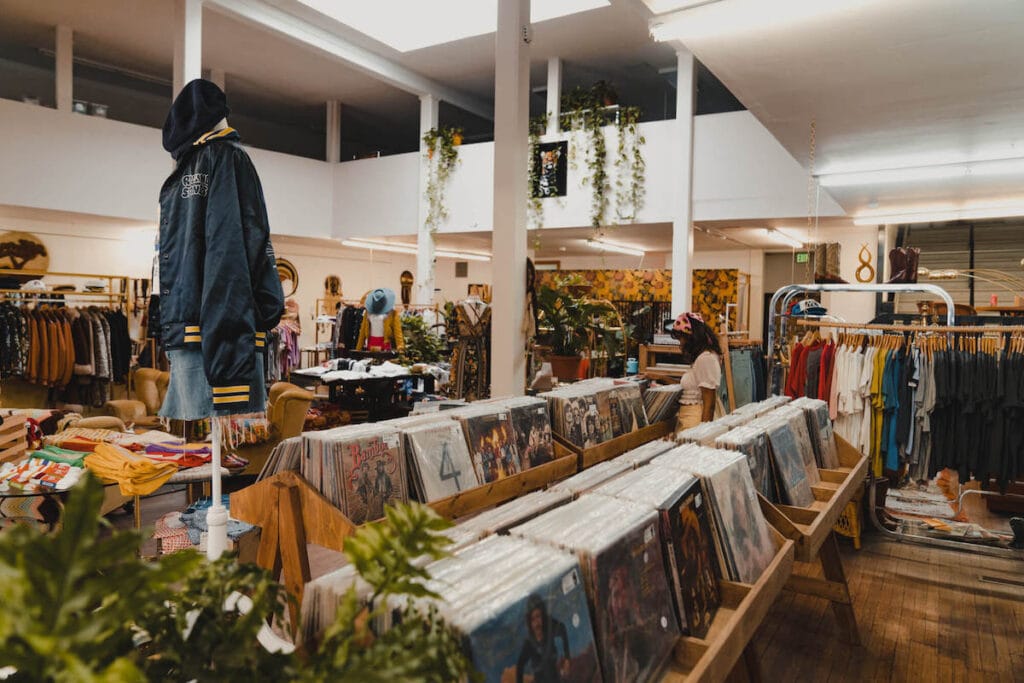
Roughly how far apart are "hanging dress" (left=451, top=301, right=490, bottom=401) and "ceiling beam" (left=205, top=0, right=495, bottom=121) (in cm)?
483

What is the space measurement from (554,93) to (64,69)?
7.06m

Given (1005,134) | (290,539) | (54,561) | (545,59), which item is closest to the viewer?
(54,561)

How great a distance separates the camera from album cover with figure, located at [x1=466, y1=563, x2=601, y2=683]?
3.52ft

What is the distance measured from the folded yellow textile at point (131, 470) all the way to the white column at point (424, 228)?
28.9ft

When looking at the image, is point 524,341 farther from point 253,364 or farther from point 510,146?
point 253,364

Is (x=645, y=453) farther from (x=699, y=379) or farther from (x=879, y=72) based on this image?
(x=879, y=72)

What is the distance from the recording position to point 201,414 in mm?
2338

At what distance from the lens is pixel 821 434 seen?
136 inches

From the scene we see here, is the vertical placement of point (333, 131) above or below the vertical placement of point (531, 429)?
above

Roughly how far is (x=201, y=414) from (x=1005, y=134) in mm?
6144

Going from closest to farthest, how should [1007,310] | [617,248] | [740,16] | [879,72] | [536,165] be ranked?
1. [740,16]
2. [879,72]
3. [1007,310]
4. [536,165]
5. [617,248]

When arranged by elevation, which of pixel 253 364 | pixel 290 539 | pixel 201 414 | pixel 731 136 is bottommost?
pixel 290 539

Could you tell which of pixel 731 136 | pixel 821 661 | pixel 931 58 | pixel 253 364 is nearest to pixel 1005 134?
pixel 931 58

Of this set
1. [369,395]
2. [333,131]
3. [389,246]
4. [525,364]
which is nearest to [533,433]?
[525,364]
